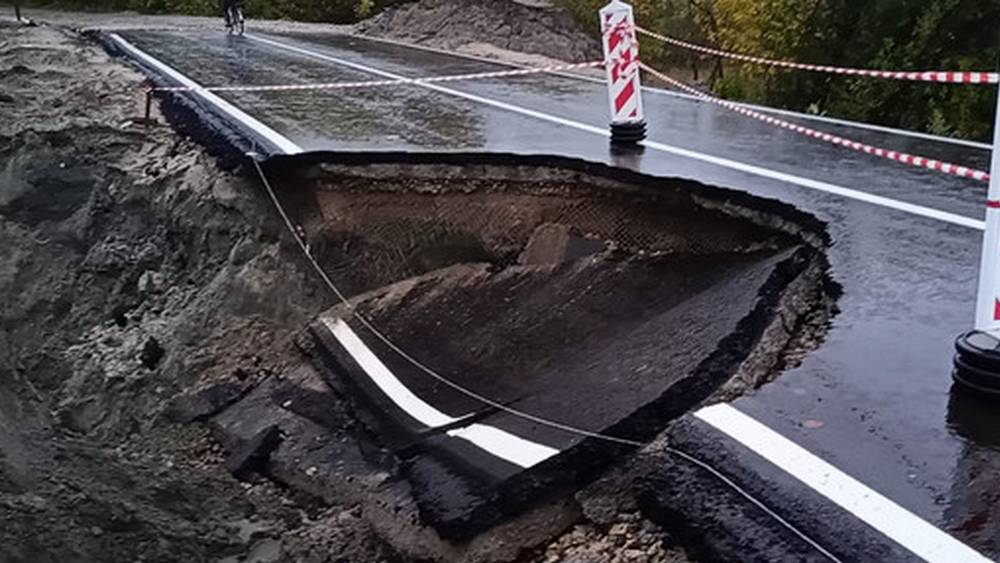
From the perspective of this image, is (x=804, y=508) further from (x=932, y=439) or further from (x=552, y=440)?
(x=552, y=440)

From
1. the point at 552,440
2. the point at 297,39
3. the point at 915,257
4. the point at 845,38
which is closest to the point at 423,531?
the point at 552,440

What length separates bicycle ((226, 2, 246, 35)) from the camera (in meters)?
19.9

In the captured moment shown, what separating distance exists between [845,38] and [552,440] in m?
8.04

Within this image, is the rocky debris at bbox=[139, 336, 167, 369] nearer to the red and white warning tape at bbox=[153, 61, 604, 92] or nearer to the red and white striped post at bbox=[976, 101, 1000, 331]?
the red and white warning tape at bbox=[153, 61, 604, 92]

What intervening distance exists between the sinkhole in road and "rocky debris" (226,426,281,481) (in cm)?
56

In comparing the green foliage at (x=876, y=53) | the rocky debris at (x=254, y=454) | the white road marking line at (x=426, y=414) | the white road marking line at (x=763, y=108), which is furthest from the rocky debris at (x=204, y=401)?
the green foliage at (x=876, y=53)

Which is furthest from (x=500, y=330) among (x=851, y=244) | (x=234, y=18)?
(x=234, y=18)

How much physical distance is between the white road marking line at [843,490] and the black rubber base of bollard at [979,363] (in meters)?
0.81

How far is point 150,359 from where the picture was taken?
794cm

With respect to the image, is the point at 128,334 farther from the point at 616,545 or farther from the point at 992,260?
the point at 992,260

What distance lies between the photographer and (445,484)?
482 cm

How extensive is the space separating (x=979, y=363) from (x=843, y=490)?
3.01ft

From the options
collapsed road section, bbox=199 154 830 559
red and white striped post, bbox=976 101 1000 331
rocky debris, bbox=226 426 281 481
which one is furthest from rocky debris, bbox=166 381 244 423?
red and white striped post, bbox=976 101 1000 331

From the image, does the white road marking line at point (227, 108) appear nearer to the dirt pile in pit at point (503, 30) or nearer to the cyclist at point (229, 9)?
the cyclist at point (229, 9)
